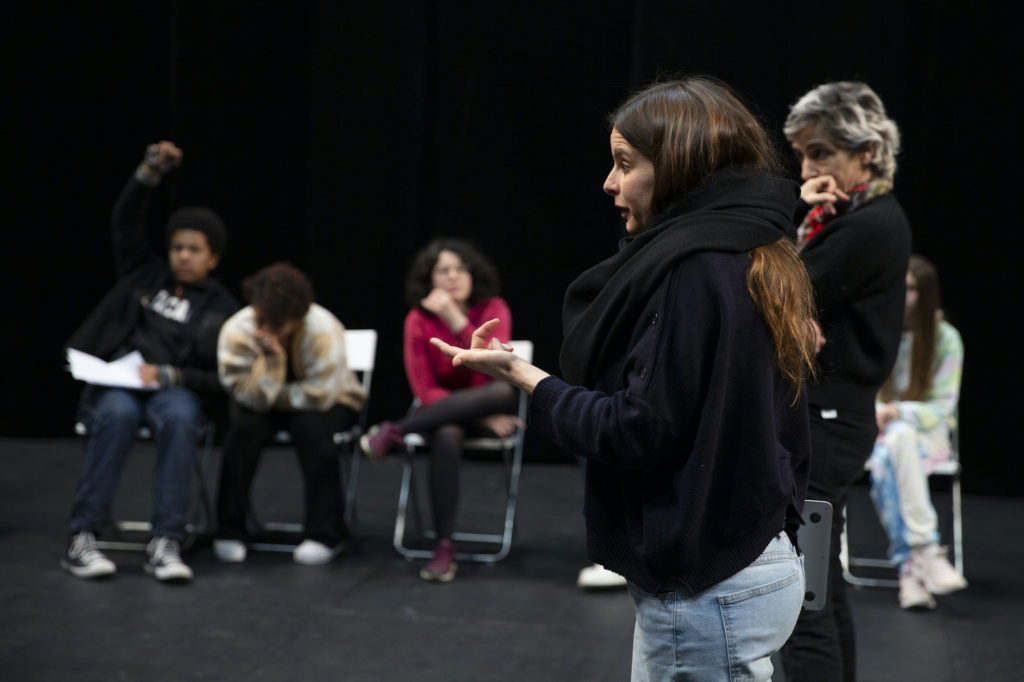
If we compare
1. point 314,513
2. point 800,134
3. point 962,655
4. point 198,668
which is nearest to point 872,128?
Result: point 800,134

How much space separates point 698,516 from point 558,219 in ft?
14.4

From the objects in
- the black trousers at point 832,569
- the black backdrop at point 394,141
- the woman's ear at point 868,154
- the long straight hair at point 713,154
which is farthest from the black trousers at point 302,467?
the long straight hair at point 713,154

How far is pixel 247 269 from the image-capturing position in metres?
6.04

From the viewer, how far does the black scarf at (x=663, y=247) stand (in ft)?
4.76

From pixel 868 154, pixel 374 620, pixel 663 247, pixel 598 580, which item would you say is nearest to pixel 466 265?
pixel 598 580

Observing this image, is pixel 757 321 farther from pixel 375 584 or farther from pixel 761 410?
pixel 375 584

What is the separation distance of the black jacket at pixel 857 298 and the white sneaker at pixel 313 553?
92.2 inches

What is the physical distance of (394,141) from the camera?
5816 millimetres

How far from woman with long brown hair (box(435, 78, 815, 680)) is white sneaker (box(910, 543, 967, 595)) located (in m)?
2.56

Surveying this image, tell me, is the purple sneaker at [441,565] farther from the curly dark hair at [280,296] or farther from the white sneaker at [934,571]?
the white sneaker at [934,571]

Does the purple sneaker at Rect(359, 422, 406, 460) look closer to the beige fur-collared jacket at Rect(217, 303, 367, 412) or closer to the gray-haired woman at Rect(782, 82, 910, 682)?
the beige fur-collared jacket at Rect(217, 303, 367, 412)

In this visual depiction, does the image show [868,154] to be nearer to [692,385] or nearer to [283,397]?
[692,385]

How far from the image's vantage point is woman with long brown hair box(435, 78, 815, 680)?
1.44m

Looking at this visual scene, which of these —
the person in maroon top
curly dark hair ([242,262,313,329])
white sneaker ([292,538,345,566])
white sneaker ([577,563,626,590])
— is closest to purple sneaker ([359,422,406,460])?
the person in maroon top
